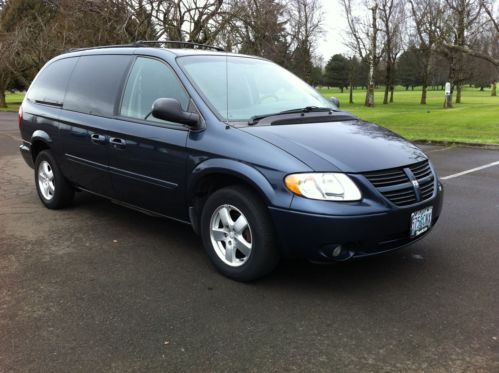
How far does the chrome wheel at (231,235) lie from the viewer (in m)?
3.84

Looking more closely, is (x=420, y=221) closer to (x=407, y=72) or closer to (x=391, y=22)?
(x=391, y=22)

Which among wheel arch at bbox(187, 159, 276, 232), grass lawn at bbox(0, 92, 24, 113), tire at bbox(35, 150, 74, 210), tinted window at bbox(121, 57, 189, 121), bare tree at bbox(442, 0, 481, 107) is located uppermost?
bare tree at bbox(442, 0, 481, 107)

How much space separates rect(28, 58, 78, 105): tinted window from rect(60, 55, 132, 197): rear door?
0.17 meters

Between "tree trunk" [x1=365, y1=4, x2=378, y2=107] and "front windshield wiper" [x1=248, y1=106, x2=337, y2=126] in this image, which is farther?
"tree trunk" [x1=365, y1=4, x2=378, y2=107]

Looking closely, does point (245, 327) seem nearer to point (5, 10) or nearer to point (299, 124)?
point (299, 124)

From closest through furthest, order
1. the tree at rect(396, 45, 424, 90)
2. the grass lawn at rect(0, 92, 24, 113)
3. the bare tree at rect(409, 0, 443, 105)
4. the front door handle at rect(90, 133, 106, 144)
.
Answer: the front door handle at rect(90, 133, 106, 144), the bare tree at rect(409, 0, 443, 105), the grass lawn at rect(0, 92, 24, 113), the tree at rect(396, 45, 424, 90)

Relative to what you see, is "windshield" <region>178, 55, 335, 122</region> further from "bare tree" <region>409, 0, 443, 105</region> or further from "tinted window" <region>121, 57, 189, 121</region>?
"bare tree" <region>409, 0, 443, 105</region>

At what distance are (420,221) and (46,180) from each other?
4.43 m

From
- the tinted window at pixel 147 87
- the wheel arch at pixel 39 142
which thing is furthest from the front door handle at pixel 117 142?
the wheel arch at pixel 39 142

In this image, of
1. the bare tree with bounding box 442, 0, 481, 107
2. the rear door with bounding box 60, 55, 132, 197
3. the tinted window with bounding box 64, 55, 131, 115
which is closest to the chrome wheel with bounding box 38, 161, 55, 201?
the rear door with bounding box 60, 55, 132, 197

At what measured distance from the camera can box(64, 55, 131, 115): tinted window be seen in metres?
4.97

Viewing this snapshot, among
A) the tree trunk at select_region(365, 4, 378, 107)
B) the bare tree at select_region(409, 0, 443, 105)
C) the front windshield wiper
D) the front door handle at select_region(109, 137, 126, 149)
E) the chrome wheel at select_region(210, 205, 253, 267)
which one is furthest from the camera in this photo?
the tree trunk at select_region(365, 4, 378, 107)

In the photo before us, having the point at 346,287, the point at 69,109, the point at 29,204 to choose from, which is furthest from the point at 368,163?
the point at 29,204

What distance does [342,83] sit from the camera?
270ft
